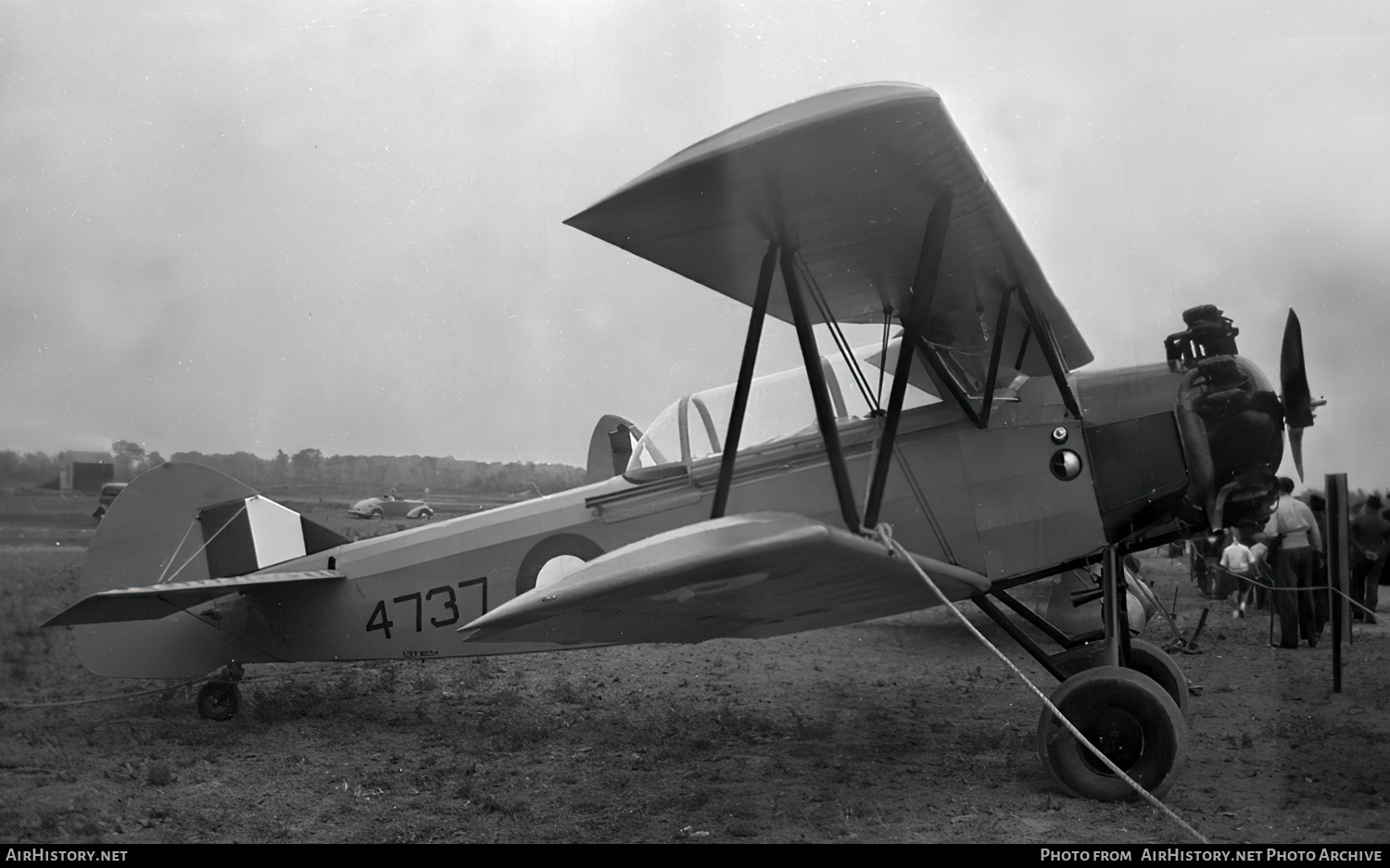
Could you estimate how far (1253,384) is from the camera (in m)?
3.64

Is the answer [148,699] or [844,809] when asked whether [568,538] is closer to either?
[844,809]

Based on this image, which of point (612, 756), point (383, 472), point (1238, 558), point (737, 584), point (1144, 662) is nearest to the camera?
→ point (737, 584)

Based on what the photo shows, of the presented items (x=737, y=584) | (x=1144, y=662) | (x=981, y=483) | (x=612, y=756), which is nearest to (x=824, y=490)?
(x=981, y=483)

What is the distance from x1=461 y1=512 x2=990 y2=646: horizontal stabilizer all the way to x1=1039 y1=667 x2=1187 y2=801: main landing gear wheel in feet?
1.95

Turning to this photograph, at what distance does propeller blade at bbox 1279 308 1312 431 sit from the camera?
12.0 feet

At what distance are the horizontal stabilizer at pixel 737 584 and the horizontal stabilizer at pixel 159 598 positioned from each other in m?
1.75

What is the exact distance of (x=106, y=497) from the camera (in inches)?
181

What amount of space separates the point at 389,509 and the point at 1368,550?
6631 mm

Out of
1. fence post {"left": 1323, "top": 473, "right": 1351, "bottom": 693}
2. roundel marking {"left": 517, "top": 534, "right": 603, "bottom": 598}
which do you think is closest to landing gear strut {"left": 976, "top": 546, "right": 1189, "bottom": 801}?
fence post {"left": 1323, "top": 473, "right": 1351, "bottom": 693}

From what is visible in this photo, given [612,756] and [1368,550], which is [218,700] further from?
[1368,550]

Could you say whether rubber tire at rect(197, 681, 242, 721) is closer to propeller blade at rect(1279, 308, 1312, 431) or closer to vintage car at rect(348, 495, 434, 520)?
vintage car at rect(348, 495, 434, 520)

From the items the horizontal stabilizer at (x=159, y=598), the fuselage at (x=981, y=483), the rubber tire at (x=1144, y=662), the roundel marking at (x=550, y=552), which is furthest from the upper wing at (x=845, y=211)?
the horizontal stabilizer at (x=159, y=598)

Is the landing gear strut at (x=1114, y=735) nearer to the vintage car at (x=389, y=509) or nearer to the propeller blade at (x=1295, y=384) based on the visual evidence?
the propeller blade at (x=1295, y=384)

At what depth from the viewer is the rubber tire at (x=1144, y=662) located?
4176 millimetres
